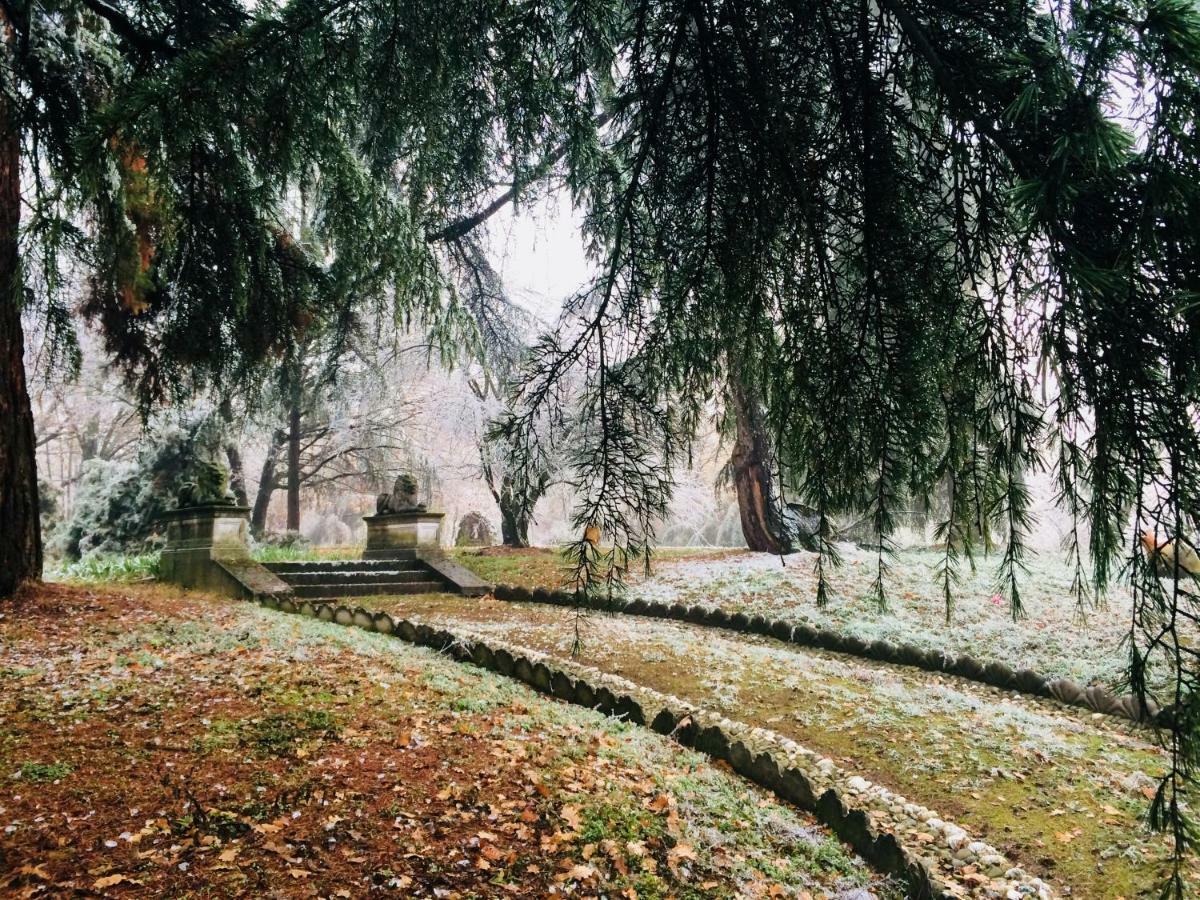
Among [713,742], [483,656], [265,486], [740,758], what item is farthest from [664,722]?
[265,486]

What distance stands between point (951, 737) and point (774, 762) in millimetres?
1542

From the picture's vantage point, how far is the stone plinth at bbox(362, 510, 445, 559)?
35.7 ft

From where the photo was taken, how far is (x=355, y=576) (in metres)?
9.79

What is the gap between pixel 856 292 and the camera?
2008 mm

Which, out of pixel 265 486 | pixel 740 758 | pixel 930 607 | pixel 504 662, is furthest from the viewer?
pixel 265 486

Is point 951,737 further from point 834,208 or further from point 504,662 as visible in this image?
point 834,208

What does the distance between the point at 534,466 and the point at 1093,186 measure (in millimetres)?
1585

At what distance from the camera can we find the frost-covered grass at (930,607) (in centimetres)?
643

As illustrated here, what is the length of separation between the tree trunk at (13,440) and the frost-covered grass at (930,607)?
6.16m

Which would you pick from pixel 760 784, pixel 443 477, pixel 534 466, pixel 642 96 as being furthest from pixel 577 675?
pixel 443 477

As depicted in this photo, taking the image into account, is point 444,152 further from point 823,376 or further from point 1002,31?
point 1002,31

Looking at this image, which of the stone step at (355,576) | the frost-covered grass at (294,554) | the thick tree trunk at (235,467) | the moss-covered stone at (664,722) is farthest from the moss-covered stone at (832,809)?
the thick tree trunk at (235,467)

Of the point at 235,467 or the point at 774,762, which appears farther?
the point at 235,467

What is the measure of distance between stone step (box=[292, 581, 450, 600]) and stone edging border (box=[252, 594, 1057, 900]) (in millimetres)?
3241
